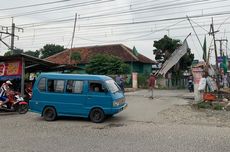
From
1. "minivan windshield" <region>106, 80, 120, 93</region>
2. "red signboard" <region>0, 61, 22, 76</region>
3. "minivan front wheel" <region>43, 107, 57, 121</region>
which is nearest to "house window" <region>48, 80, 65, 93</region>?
"minivan front wheel" <region>43, 107, 57, 121</region>

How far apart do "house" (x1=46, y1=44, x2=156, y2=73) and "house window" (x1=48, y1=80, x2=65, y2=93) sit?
29.8 meters

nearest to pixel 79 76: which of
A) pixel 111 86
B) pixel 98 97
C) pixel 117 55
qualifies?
pixel 98 97

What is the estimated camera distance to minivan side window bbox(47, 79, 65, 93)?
1355 cm

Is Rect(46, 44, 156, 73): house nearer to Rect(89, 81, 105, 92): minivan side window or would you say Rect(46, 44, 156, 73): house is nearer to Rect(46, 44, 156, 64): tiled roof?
Rect(46, 44, 156, 64): tiled roof

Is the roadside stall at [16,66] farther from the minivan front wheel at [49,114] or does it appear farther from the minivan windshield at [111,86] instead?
the minivan windshield at [111,86]

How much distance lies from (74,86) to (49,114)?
1668 millimetres

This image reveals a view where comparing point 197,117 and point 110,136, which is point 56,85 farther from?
point 197,117

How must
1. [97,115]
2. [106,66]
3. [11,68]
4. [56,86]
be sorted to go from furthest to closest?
[106,66] → [11,68] → [56,86] → [97,115]

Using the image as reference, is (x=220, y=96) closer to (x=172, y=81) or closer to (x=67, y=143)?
(x=67, y=143)

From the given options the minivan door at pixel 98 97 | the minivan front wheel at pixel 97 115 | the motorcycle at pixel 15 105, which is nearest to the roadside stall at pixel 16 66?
the motorcycle at pixel 15 105

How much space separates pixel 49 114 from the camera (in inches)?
538

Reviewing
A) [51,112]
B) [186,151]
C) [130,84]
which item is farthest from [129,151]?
[130,84]

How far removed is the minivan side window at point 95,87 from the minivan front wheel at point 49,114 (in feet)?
6.35

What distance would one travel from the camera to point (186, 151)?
25.5 feet
